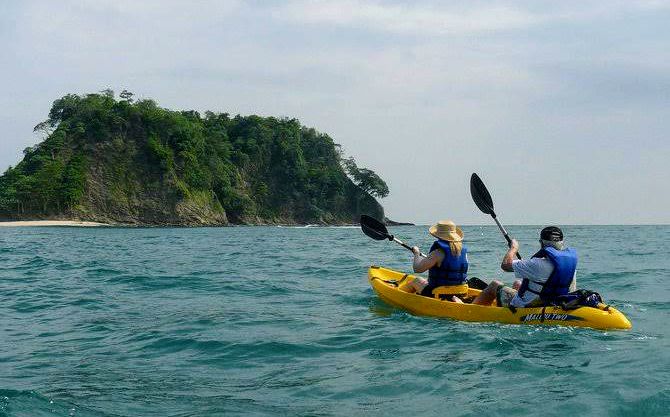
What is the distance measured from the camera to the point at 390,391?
586 centimetres

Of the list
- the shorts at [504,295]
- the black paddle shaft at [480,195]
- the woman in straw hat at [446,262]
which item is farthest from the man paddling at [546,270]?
the black paddle shaft at [480,195]

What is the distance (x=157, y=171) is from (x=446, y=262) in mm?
72120

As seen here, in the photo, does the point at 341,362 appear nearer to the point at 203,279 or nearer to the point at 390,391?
the point at 390,391

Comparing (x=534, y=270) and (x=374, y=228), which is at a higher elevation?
(x=374, y=228)

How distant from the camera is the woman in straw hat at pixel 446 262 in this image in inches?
376

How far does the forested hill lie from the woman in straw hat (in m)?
65.9

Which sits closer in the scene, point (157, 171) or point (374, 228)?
point (374, 228)

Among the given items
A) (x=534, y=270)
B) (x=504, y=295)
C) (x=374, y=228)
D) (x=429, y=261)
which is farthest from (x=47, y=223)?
(x=534, y=270)

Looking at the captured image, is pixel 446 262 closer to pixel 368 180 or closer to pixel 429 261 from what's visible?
pixel 429 261

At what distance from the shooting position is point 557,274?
832cm

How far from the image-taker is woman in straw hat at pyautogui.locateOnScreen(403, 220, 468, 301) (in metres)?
9.55

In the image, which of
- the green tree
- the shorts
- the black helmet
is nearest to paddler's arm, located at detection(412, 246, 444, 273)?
the shorts

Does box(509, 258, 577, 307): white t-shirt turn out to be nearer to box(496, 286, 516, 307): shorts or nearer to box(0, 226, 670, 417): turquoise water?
box(496, 286, 516, 307): shorts

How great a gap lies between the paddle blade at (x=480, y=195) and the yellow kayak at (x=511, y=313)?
2.21 meters
